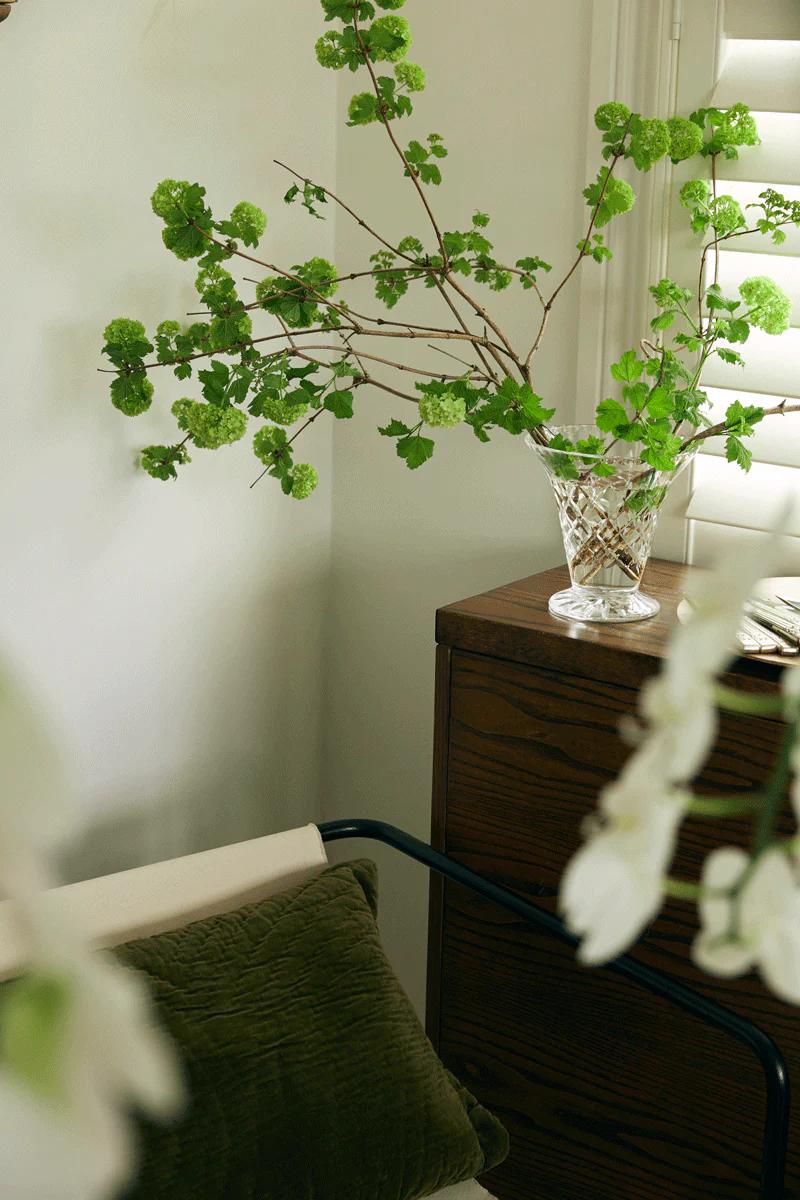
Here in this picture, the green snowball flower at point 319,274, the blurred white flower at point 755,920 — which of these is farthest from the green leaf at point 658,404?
the blurred white flower at point 755,920

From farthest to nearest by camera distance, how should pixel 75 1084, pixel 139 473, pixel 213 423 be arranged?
pixel 139 473 → pixel 213 423 → pixel 75 1084

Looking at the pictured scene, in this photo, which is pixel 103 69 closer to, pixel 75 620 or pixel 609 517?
pixel 75 620

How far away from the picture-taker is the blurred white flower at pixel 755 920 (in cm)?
16

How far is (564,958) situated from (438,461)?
30.1 inches

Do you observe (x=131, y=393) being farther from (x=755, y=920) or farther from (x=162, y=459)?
(x=755, y=920)

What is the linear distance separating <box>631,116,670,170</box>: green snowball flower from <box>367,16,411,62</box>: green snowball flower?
0.28m

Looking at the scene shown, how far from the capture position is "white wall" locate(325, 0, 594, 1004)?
1764 mm

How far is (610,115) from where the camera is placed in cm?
145

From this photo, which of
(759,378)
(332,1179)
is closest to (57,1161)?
(332,1179)

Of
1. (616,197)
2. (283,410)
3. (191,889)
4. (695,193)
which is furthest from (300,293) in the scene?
(191,889)

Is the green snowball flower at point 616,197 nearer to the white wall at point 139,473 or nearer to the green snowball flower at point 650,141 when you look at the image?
the green snowball flower at point 650,141

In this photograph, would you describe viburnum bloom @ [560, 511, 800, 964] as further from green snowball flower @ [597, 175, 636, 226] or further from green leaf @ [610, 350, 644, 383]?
green snowball flower @ [597, 175, 636, 226]

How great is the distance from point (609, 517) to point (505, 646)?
0.18 meters

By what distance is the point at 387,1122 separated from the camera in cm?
127
